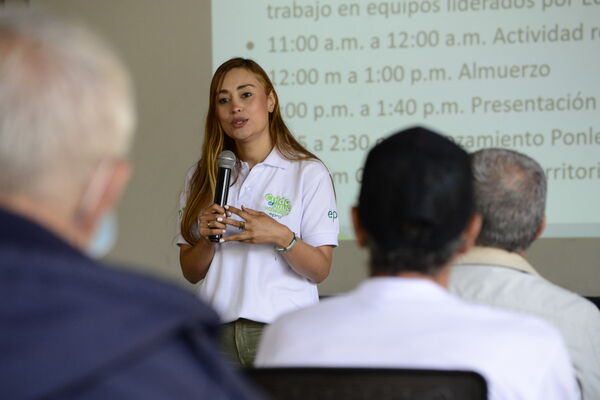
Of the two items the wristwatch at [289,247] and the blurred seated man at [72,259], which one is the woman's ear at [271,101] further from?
the blurred seated man at [72,259]

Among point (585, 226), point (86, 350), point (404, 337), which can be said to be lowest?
point (585, 226)

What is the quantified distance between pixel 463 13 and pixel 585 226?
4.32 feet

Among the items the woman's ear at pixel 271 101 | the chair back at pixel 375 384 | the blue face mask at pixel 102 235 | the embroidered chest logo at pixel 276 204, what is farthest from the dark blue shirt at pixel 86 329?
the woman's ear at pixel 271 101

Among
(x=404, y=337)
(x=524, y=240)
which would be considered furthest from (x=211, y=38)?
(x=404, y=337)

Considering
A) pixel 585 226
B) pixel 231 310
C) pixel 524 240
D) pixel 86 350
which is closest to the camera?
pixel 86 350

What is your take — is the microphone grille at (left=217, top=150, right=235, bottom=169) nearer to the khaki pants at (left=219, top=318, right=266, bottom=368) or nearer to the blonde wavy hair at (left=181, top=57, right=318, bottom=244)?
the blonde wavy hair at (left=181, top=57, right=318, bottom=244)

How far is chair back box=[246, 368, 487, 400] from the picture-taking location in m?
1.18

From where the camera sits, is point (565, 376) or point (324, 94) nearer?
point (565, 376)

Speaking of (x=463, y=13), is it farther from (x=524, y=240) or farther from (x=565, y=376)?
(x=565, y=376)

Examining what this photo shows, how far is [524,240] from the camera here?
192 centimetres

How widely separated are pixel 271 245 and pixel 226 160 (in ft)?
1.01

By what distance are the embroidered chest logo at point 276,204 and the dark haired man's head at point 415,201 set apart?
1344mm

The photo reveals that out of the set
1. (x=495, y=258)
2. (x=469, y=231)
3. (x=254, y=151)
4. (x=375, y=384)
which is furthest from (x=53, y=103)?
(x=254, y=151)

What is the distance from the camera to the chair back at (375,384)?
1.18 m
